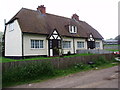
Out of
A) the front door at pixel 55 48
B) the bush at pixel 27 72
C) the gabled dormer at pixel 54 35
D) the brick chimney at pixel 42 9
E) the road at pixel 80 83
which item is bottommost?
the road at pixel 80 83

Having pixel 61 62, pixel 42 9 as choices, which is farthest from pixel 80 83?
pixel 42 9

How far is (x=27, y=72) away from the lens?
29.5 feet

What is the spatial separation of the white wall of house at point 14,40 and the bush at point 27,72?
343 inches

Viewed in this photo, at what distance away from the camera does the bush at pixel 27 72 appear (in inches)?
339

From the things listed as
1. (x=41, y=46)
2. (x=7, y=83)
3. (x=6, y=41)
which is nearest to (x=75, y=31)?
(x=41, y=46)

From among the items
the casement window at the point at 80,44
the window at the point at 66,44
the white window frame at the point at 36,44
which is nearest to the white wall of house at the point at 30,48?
the white window frame at the point at 36,44

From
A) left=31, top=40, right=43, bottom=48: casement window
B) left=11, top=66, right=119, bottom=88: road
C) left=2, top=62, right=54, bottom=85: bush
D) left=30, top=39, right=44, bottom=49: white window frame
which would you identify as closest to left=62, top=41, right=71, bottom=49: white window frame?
left=30, top=39, right=44, bottom=49: white window frame

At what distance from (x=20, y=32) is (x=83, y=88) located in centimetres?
1366

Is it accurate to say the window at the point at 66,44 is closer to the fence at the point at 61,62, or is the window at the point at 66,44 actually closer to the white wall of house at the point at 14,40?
the fence at the point at 61,62

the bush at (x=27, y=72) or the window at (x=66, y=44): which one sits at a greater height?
the window at (x=66, y=44)

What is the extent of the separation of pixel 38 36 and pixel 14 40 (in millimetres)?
3753

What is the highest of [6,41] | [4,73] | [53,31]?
[53,31]

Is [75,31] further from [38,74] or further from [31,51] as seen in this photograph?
[38,74]

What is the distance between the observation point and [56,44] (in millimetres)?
20594
